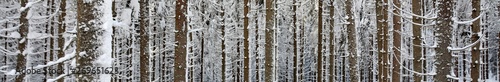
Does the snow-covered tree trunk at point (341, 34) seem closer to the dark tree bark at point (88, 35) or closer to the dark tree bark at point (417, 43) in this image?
the dark tree bark at point (417, 43)

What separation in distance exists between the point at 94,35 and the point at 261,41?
0.85m

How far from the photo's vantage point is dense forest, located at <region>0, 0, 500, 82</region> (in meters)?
2.14

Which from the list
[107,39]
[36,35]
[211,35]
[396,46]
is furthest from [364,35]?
[36,35]

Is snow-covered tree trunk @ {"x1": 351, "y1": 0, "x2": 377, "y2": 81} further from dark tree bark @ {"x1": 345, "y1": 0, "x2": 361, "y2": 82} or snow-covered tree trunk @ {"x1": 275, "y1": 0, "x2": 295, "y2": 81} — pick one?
snow-covered tree trunk @ {"x1": 275, "y1": 0, "x2": 295, "y2": 81}

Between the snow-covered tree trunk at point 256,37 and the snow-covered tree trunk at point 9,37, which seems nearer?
the snow-covered tree trunk at point 9,37

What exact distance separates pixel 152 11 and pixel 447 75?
1.54 m

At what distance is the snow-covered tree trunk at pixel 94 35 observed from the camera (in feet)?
7.06

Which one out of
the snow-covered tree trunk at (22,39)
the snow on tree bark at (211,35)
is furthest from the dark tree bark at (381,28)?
the snow-covered tree trunk at (22,39)

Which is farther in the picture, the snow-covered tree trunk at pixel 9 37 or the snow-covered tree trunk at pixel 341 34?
the snow-covered tree trunk at pixel 341 34

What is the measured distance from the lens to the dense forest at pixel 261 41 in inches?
84.4

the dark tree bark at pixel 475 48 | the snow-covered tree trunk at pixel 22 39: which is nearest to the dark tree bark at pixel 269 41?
the dark tree bark at pixel 475 48

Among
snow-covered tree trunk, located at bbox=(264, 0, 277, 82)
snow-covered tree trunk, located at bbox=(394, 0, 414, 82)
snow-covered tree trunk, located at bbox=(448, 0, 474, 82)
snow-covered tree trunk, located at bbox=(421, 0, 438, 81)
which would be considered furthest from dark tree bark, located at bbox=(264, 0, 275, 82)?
snow-covered tree trunk, located at bbox=(448, 0, 474, 82)

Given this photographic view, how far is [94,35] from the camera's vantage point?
2.17 metres

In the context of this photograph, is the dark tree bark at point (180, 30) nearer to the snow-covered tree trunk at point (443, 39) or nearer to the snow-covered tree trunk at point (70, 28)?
the snow-covered tree trunk at point (70, 28)
